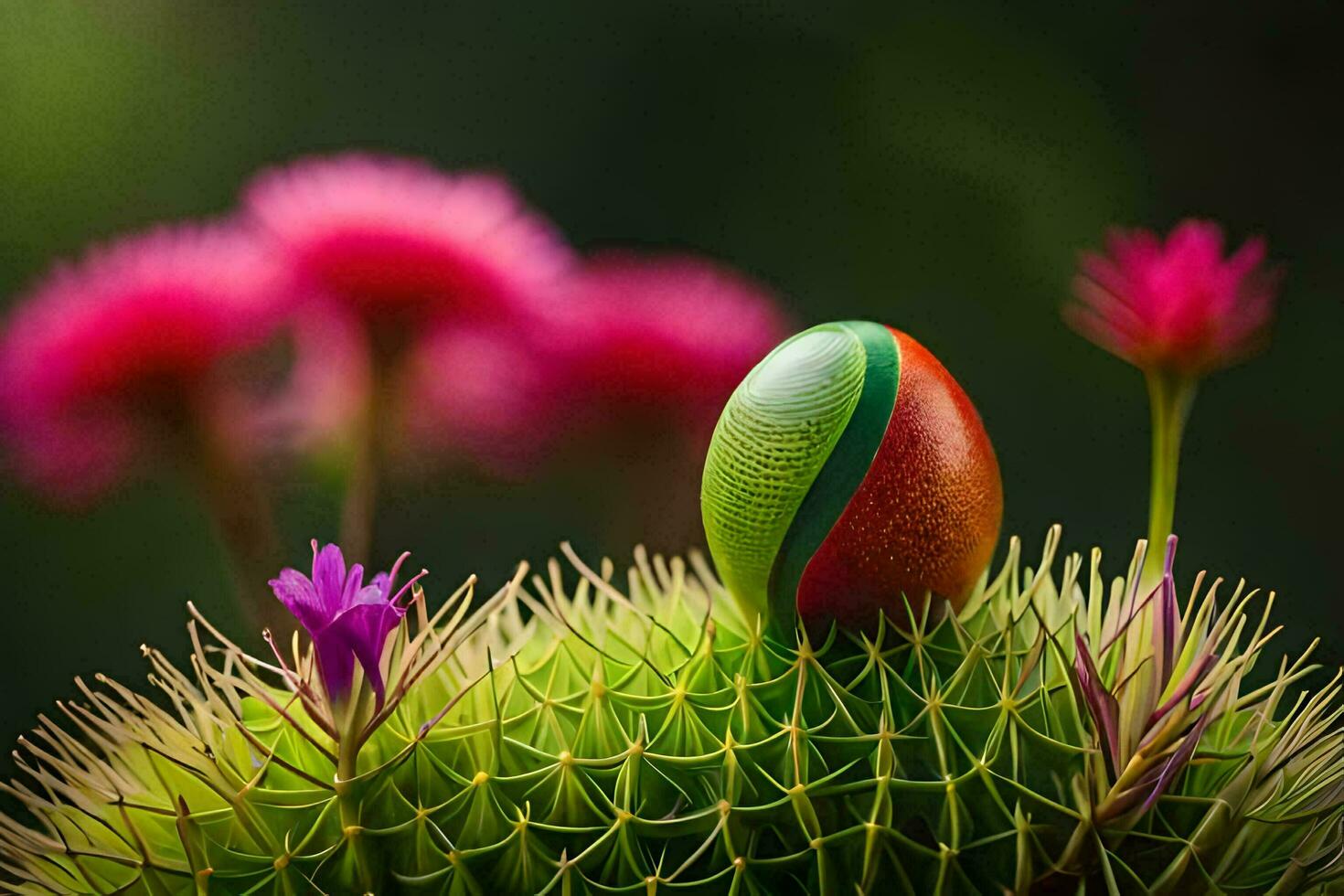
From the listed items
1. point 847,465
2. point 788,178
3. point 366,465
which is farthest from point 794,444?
point 788,178

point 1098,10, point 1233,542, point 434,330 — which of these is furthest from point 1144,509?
point 434,330

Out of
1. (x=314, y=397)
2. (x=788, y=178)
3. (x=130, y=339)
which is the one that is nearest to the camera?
(x=130, y=339)

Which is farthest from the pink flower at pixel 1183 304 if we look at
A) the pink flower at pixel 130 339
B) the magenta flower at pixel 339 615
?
the pink flower at pixel 130 339

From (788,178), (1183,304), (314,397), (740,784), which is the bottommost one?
(740,784)

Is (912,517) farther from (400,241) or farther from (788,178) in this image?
(788,178)

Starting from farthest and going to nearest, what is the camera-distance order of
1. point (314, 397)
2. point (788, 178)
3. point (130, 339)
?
point (788, 178) → point (314, 397) → point (130, 339)

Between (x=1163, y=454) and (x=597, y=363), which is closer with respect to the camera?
(x=1163, y=454)

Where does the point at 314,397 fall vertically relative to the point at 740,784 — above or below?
above

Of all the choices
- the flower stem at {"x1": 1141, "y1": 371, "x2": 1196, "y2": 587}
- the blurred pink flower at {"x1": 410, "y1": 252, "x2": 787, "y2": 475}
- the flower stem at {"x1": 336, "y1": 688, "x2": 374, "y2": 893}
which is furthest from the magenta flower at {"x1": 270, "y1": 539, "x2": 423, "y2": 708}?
the blurred pink flower at {"x1": 410, "y1": 252, "x2": 787, "y2": 475}
